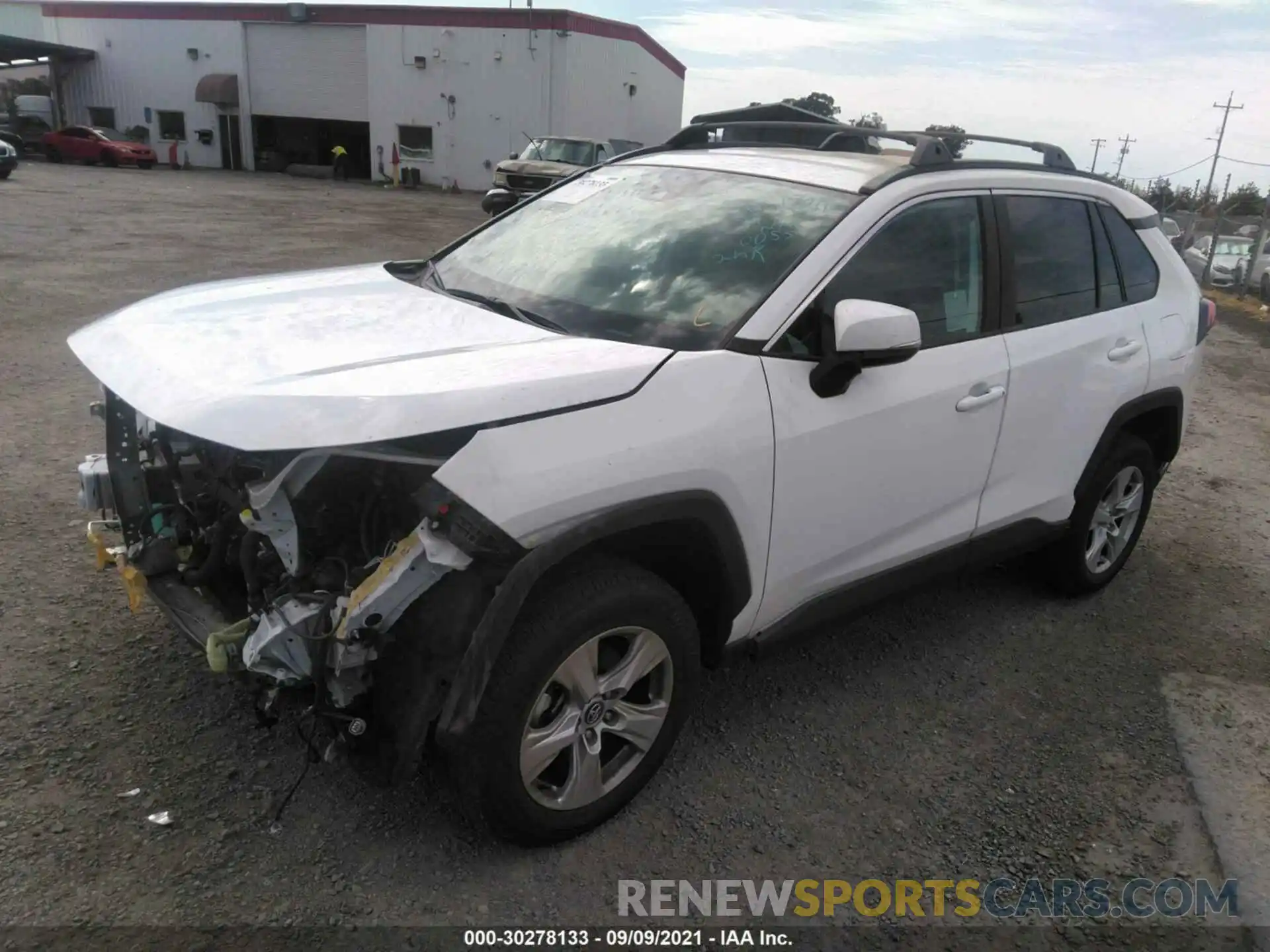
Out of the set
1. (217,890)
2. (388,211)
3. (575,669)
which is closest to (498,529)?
(575,669)

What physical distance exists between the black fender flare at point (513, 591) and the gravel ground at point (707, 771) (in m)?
0.59

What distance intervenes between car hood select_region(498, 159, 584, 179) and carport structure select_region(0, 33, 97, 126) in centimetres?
A: 2701

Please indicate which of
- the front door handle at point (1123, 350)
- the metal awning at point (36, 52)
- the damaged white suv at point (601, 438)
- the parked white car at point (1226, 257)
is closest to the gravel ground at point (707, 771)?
the damaged white suv at point (601, 438)

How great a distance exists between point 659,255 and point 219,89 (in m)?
39.5

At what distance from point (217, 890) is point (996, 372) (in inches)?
114

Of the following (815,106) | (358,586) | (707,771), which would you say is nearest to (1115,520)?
(707,771)

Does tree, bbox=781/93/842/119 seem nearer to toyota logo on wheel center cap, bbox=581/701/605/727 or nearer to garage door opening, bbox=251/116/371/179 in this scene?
toyota logo on wheel center cap, bbox=581/701/605/727

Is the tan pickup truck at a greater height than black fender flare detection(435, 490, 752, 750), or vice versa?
the tan pickup truck

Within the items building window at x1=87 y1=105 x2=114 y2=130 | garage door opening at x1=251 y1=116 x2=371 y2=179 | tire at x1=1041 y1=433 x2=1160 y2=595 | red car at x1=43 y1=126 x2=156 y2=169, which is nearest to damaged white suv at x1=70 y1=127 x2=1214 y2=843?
tire at x1=1041 y1=433 x2=1160 y2=595

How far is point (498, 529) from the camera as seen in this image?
216 centimetres

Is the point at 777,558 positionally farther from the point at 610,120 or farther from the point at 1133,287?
the point at 610,120

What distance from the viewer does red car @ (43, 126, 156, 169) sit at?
107 ft

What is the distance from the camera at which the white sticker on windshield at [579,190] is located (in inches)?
145

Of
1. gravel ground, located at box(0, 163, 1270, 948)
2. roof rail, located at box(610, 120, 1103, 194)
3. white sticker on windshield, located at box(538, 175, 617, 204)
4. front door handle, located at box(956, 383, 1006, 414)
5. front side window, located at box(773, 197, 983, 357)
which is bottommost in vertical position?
gravel ground, located at box(0, 163, 1270, 948)
